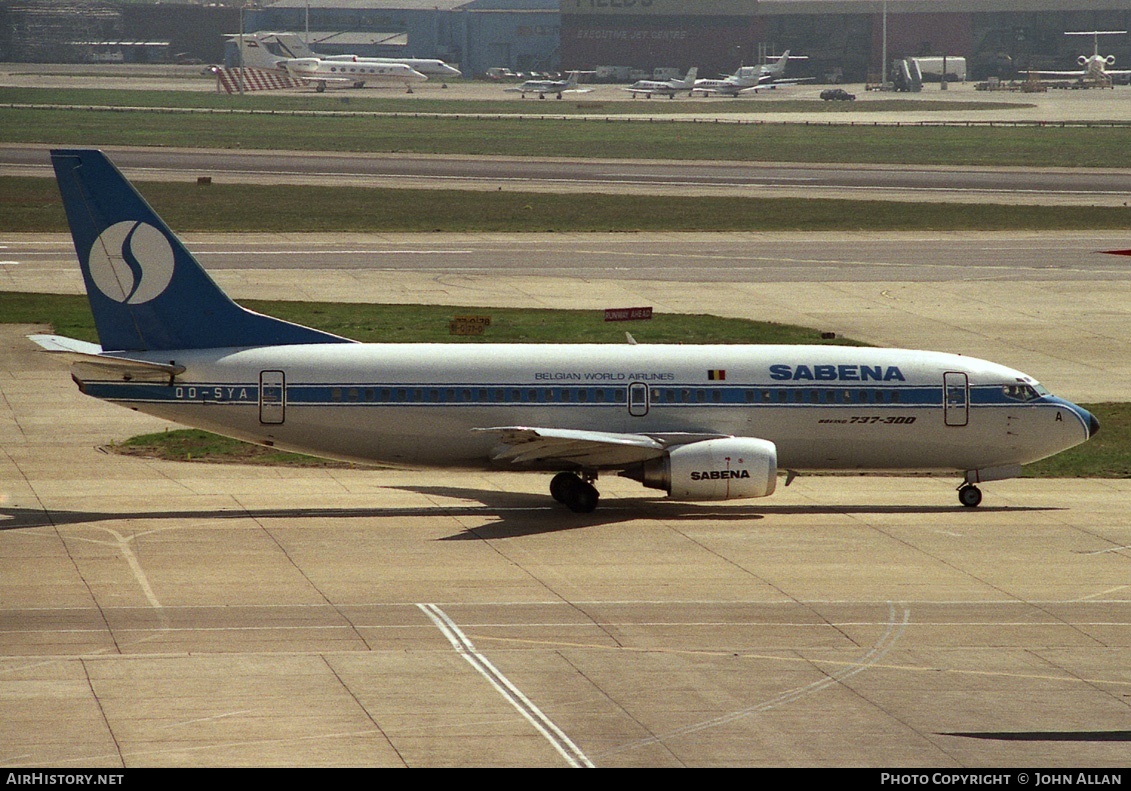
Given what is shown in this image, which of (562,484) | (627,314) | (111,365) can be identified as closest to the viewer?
(111,365)

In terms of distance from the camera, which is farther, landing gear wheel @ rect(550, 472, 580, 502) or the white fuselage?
landing gear wheel @ rect(550, 472, 580, 502)

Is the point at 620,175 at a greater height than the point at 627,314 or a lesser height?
greater

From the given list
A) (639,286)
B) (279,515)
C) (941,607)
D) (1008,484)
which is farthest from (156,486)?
(639,286)

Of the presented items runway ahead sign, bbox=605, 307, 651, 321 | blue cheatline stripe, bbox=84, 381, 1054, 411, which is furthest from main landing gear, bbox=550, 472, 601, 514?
runway ahead sign, bbox=605, 307, 651, 321

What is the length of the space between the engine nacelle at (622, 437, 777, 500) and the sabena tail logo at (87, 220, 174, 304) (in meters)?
13.0

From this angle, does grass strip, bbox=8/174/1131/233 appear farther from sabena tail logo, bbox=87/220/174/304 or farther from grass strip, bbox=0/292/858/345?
sabena tail logo, bbox=87/220/174/304

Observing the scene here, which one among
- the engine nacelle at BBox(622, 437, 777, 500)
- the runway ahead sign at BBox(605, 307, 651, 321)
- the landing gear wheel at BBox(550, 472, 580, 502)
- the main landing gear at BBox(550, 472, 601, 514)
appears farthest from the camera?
the runway ahead sign at BBox(605, 307, 651, 321)

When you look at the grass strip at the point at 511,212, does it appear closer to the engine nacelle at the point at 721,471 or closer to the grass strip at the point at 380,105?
the engine nacelle at the point at 721,471

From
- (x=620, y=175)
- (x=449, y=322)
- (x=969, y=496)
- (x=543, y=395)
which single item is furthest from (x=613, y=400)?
(x=620, y=175)

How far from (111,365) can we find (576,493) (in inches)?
444

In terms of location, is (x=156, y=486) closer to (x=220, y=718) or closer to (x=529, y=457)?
(x=529, y=457)

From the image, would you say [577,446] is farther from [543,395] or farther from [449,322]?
A: [449,322]

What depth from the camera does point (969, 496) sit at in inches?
1487

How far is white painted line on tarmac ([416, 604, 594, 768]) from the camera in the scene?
67.9 ft
